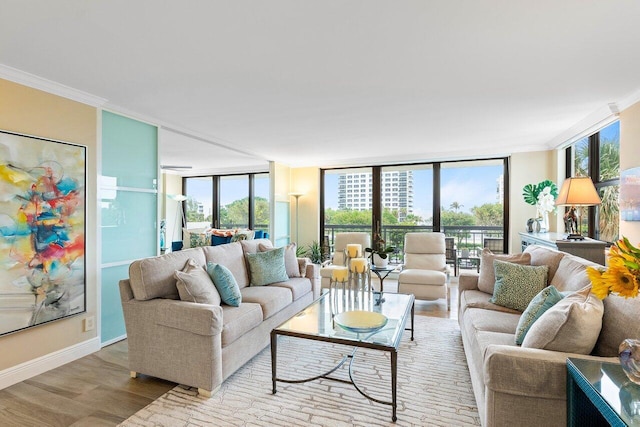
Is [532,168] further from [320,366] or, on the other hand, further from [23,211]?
[23,211]

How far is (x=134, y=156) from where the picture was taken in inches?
136

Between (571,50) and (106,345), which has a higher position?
(571,50)

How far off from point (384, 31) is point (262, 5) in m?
0.72

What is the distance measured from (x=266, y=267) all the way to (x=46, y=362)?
197cm

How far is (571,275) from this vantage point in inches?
91.7

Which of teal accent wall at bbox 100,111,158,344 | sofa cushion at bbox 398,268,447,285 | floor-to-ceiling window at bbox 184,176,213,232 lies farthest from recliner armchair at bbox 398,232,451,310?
floor-to-ceiling window at bbox 184,176,213,232

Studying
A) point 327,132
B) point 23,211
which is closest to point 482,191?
point 327,132

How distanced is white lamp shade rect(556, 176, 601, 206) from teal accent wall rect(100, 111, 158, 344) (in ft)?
14.5

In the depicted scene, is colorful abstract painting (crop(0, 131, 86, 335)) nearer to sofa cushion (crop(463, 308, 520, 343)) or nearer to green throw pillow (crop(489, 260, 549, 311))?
sofa cushion (crop(463, 308, 520, 343))

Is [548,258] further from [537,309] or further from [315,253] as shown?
[315,253]

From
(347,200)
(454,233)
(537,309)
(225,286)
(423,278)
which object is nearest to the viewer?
(537,309)

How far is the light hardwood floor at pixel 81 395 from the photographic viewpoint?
203 cm

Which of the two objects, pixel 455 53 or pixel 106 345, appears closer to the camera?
pixel 455 53

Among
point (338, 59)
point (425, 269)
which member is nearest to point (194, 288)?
point (338, 59)
